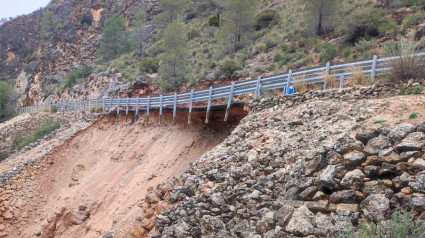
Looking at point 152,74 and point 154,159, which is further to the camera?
point 152,74

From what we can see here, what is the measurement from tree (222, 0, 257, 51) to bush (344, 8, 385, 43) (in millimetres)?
8888

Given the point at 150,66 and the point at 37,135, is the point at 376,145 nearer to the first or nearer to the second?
the point at 37,135

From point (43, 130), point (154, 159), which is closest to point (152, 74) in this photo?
point (43, 130)

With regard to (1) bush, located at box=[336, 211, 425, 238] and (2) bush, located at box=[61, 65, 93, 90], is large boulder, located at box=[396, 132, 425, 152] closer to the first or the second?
(1) bush, located at box=[336, 211, 425, 238]

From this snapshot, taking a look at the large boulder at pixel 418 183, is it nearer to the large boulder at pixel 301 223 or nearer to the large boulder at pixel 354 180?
the large boulder at pixel 354 180

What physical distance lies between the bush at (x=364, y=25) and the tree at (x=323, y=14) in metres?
3.28

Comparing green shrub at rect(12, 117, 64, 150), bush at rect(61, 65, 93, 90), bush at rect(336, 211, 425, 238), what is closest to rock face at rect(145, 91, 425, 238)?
bush at rect(336, 211, 425, 238)

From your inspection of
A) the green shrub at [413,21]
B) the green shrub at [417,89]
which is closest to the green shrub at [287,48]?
the green shrub at [413,21]

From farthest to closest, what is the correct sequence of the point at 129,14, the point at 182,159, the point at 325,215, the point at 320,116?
the point at 129,14 < the point at 182,159 < the point at 320,116 < the point at 325,215

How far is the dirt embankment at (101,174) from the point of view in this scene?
12555mm

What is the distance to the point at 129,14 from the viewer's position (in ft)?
171

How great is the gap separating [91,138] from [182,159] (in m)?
8.78

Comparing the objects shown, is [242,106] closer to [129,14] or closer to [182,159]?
[182,159]

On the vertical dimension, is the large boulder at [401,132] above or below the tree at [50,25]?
below
